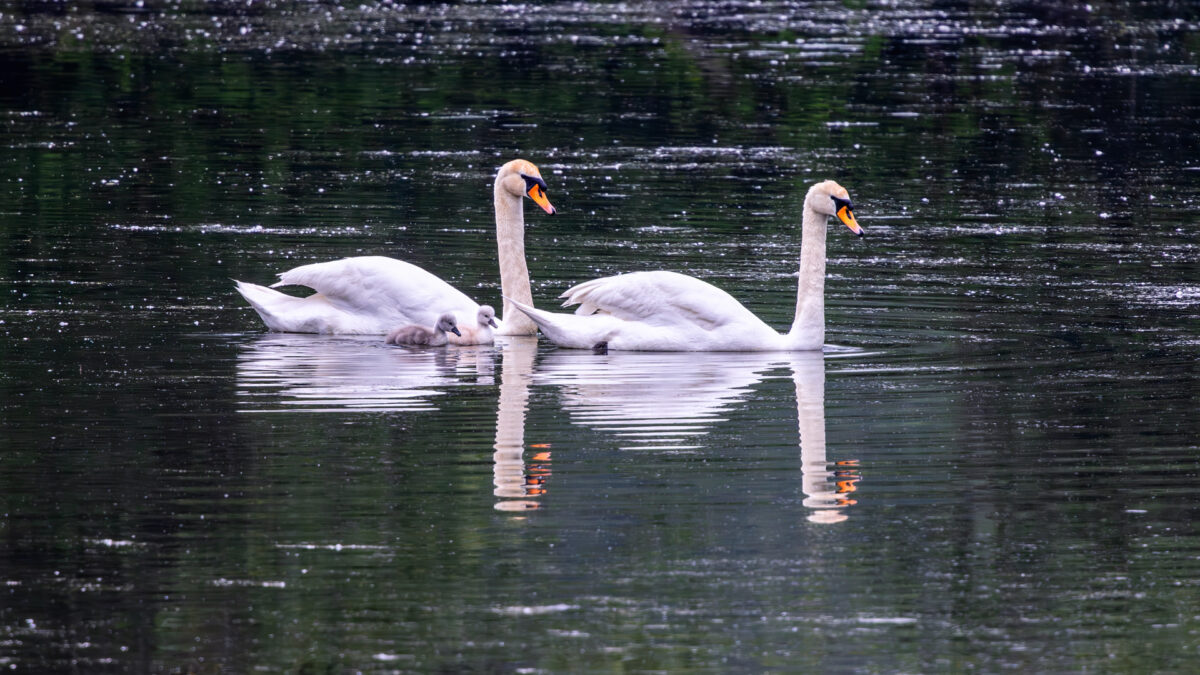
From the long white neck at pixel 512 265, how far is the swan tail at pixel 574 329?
691 mm

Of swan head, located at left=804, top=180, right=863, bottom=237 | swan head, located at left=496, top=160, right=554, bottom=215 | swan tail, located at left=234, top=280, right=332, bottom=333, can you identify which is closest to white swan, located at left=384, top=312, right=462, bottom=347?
swan tail, located at left=234, top=280, right=332, bottom=333

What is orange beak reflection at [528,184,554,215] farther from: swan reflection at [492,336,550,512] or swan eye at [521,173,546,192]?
swan reflection at [492,336,550,512]

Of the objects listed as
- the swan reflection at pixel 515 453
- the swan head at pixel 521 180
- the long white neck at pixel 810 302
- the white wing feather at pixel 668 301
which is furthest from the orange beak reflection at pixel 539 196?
the long white neck at pixel 810 302

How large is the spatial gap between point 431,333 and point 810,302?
99.8 inches

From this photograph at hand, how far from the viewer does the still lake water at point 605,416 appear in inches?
306

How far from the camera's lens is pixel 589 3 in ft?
179

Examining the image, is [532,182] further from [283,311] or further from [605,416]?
[605,416]

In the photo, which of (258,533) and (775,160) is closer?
(258,533)

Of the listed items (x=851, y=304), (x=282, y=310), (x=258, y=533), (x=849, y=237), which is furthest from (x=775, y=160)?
(x=258, y=533)

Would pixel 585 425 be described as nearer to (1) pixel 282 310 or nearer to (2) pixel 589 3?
(1) pixel 282 310

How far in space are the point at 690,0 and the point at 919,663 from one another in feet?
161

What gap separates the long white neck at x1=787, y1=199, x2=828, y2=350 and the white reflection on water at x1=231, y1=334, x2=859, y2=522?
136 millimetres

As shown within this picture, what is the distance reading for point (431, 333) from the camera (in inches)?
567

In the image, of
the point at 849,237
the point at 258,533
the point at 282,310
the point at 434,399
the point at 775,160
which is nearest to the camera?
the point at 258,533
